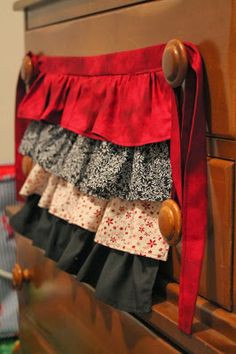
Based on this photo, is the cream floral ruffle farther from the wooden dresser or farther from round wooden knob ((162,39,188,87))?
round wooden knob ((162,39,188,87))

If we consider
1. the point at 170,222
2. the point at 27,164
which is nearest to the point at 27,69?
the point at 27,164

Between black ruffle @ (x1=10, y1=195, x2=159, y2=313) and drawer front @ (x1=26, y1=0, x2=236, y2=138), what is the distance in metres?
0.22

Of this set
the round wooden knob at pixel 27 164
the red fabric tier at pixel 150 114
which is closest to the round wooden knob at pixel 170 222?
the red fabric tier at pixel 150 114

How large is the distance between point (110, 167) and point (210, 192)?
16 centimetres

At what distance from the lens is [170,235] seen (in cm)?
58

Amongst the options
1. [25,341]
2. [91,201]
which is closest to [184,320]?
→ [91,201]

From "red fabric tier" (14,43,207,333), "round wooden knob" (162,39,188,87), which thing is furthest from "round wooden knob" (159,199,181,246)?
"round wooden knob" (162,39,188,87)

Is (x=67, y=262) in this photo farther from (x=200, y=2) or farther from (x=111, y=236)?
(x=200, y=2)

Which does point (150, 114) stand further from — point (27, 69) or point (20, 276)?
point (20, 276)

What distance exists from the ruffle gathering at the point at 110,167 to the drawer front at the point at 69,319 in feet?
0.58

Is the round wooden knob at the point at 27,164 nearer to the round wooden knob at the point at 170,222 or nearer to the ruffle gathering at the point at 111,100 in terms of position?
the ruffle gathering at the point at 111,100

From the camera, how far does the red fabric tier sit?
0.56m

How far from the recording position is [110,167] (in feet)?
2.23

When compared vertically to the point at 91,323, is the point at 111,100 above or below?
above
